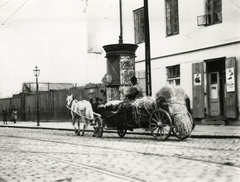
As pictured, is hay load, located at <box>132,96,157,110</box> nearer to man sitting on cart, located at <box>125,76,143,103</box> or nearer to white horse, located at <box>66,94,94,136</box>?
man sitting on cart, located at <box>125,76,143,103</box>

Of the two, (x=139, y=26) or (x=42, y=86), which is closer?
(x=139, y=26)

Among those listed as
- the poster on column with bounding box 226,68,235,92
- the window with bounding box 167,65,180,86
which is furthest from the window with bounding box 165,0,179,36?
the poster on column with bounding box 226,68,235,92

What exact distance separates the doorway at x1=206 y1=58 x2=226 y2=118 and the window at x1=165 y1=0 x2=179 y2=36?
3012 millimetres

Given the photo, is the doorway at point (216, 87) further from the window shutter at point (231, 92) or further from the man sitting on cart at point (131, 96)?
the man sitting on cart at point (131, 96)

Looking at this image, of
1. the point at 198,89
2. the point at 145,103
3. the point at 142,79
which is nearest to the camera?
the point at 145,103

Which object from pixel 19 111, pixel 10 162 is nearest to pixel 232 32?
pixel 10 162

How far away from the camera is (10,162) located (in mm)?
7781

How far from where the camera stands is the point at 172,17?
69.7 ft

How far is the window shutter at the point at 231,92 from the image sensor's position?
17.2 m

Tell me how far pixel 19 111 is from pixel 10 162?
101 ft

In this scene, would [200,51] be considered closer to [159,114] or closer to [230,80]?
[230,80]

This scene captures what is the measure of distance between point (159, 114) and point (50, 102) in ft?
71.0

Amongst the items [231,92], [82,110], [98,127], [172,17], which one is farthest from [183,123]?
[172,17]

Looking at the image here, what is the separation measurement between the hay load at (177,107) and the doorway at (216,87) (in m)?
7.16
